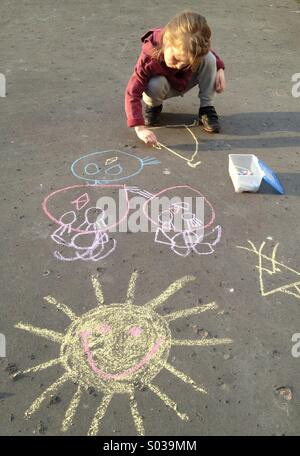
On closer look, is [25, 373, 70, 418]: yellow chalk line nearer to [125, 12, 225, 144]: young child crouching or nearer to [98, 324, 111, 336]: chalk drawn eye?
[98, 324, 111, 336]: chalk drawn eye

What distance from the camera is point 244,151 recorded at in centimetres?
266

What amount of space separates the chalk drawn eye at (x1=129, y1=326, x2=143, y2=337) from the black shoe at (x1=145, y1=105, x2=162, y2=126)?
1570mm

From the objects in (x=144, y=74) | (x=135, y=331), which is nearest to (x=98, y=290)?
(x=135, y=331)

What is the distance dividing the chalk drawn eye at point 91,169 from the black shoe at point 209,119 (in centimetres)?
77

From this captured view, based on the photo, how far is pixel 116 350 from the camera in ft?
5.31

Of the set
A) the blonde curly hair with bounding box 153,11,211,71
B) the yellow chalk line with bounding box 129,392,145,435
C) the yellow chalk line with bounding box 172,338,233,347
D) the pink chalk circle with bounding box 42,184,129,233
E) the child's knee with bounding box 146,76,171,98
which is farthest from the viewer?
the child's knee with bounding box 146,76,171,98

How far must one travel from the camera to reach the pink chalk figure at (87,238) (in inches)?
78.0

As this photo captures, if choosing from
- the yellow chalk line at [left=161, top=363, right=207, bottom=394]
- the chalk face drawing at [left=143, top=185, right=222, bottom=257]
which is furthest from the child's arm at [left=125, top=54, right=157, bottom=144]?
the yellow chalk line at [left=161, top=363, right=207, bottom=394]

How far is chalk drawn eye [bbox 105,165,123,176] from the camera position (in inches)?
96.3

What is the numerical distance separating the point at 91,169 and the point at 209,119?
2.75 ft

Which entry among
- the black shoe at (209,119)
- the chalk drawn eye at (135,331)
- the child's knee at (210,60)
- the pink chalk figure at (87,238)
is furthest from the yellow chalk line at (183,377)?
the child's knee at (210,60)

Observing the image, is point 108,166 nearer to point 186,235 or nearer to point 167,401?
point 186,235

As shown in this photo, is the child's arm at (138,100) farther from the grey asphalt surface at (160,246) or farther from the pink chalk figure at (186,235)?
the pink chalk figure at (186,235)
